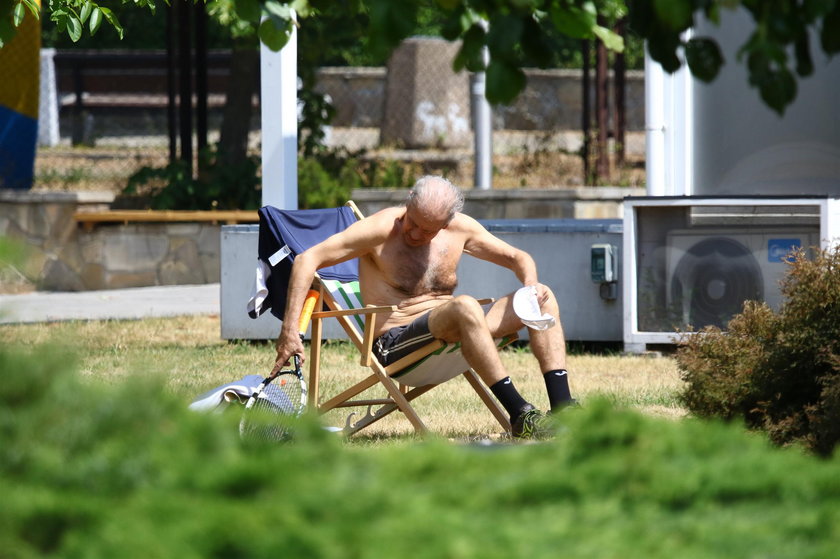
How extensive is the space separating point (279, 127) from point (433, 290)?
276 cm

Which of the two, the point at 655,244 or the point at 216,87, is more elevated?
the point at 216,87

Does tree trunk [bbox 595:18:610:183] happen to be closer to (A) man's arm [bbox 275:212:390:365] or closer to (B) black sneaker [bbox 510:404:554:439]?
(A) man's arm [bbox 275:212:390:365]

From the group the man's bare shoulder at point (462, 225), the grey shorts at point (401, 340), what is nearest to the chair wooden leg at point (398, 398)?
the grey shorts at point (401, 340)

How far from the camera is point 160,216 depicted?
37.3 ft

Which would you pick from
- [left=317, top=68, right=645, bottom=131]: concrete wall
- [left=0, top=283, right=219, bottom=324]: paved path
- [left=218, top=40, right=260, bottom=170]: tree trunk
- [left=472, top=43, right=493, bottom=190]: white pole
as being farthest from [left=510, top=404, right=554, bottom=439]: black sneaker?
[left=317, top=68, right=645, bottom=131]: concrete wall

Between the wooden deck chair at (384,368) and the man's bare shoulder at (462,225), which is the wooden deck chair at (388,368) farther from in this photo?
the man's bare shoulder at (462,225)

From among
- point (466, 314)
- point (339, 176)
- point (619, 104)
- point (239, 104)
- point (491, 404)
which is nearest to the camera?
point (466, 314)

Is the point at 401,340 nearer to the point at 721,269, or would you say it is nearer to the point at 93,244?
the point at 721,269

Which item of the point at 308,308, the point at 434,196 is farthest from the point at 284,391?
the point at 434,196

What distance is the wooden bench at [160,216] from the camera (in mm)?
11156

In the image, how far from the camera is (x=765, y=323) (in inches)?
177

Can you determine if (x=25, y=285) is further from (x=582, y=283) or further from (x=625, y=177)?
(x=625, y=177)

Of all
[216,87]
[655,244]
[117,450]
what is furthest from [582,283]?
[216,87]

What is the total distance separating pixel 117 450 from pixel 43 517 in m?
0.17
